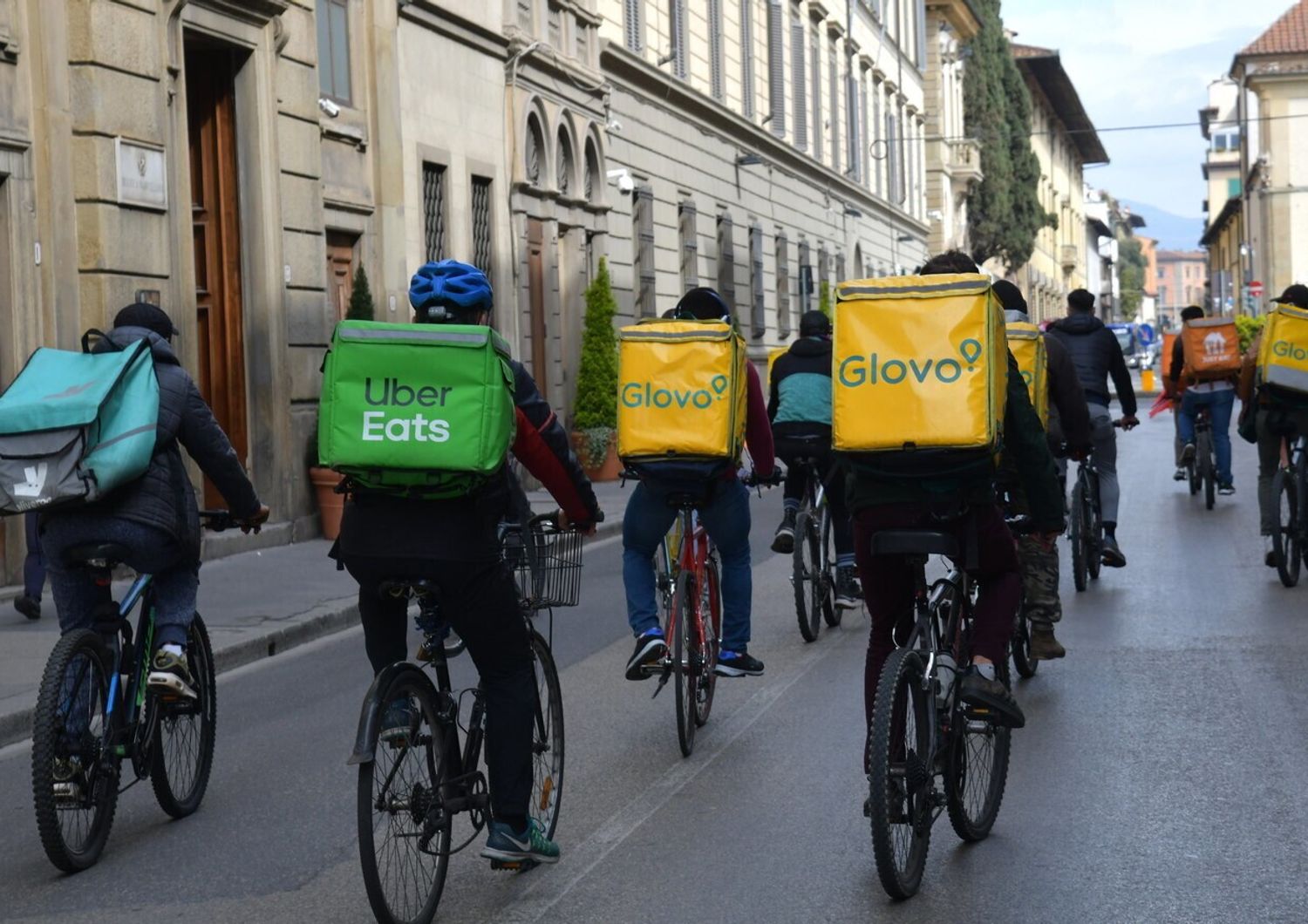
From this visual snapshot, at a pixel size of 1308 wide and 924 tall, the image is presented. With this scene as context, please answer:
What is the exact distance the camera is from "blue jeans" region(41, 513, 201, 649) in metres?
6.49

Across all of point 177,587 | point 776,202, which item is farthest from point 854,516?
point 776,202

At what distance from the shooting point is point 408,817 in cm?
526

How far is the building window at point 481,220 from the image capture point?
2388cm

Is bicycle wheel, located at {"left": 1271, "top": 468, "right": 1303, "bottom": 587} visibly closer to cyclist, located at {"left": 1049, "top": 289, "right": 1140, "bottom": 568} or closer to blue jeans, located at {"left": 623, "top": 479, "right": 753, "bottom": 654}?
cyclist, located at {"left": 1049, "top": 289, "right": 1140, "bottom": 568}

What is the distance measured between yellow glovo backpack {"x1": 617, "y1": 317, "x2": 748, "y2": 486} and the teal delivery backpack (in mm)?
2314

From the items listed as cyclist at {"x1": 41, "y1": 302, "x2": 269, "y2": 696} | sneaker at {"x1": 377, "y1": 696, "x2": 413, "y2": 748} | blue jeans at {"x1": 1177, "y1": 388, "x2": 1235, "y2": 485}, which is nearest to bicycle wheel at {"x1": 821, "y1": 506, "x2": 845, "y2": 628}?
cyclist at {"x1": 41, "y1": 302, "x2": 269, "y2": 696}

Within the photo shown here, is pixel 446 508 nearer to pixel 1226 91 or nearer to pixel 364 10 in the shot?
pixel 364 10

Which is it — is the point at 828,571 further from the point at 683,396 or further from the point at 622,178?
the point at 622,178

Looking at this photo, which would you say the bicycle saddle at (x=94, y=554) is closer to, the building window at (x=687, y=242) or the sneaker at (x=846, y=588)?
the sneaker at (x=846, y=588)

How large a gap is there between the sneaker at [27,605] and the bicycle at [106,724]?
5.61 m

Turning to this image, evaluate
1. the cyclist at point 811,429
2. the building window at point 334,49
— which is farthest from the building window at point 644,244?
the cyclist at point 811,429

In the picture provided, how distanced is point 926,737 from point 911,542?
0.54 metres

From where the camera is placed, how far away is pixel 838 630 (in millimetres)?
11461

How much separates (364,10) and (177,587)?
14473mm
